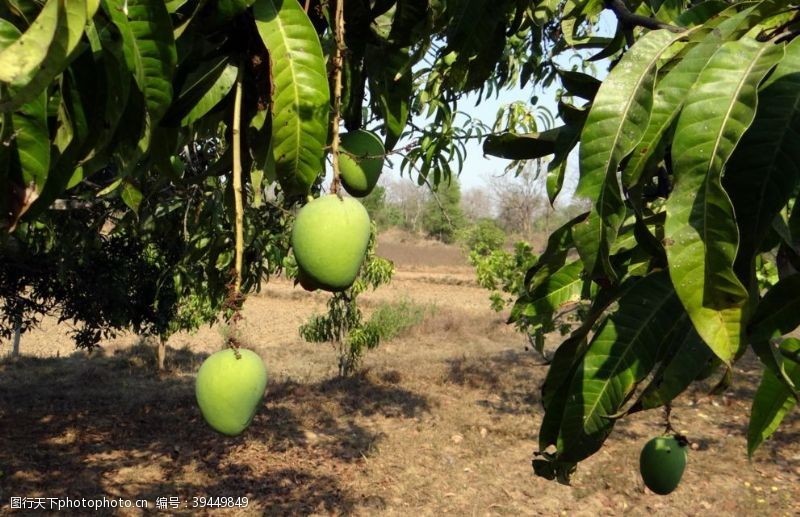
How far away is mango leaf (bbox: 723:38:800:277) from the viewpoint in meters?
0.67

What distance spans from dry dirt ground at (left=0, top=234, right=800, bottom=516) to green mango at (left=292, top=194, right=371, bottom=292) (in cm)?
292

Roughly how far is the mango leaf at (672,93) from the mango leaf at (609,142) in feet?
0.05

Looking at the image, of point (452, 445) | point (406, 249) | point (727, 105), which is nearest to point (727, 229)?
point (727, 105)

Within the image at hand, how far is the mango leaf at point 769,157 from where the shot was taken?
667 mm

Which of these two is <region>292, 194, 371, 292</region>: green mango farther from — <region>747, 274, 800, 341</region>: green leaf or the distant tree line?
the distant tree line

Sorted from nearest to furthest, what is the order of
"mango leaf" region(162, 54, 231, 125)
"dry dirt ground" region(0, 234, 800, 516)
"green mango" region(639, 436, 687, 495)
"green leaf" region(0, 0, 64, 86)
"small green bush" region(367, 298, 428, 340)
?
"green leaf" region(0, 0, 64, 86) < "mango leaf" region(162, 54, 231, 125) < "green mango" region(639, 436, 687, 495) < "dry dirt ground" region(0, 234, 800, 516) < "small green bush" region(367, 298, 428, 340)

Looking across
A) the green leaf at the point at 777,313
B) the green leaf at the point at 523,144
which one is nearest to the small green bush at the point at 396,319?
the green leaf at the point at 523,144

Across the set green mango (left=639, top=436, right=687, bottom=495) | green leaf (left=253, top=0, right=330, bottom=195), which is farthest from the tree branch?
green mango (left=639, top=436, right=687, bottom=495)

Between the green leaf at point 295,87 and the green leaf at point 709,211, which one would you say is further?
the green leaf at point 295,87

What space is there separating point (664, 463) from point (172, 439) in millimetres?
5000

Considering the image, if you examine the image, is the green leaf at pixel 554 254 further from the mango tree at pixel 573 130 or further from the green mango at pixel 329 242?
the green mango at pixel 329 242

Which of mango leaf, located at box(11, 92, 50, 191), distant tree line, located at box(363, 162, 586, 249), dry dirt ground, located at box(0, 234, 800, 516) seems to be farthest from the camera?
distant tree line, located at box(363, 162, 586, 249)

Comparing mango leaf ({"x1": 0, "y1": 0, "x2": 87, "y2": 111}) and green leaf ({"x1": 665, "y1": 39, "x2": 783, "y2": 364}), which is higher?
mango leaf ({"x1": 0, "y1": 0, "x2": 87, "y2": 111})

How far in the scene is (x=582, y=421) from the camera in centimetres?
97
